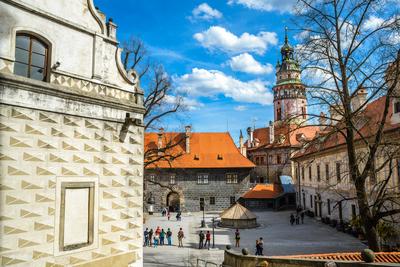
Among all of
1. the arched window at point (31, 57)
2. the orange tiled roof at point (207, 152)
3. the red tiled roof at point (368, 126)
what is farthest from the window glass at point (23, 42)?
the orange tiled roof at point (207, 152)

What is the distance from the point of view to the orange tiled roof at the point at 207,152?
39594mm

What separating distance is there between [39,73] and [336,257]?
388 inches

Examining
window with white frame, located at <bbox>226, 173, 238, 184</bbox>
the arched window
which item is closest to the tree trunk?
the arched window

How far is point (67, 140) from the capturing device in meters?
8.04

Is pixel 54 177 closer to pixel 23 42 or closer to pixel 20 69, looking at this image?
pixel 20 69

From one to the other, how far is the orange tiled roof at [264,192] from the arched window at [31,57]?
1327 inches

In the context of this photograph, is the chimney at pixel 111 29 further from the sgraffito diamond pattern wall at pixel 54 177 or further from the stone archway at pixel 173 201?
the stone archway at pixel 173 201

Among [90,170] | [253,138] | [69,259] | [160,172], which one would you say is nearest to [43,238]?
[69,259]

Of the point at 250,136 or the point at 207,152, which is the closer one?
the point at 207,152

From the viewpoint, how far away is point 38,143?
7508mm

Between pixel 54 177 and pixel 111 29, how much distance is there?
451 cm

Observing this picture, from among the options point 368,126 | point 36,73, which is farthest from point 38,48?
point 368,126

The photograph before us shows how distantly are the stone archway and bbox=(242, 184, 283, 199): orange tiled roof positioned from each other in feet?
24.7

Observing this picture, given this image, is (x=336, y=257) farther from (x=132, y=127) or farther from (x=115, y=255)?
(x=132, y=127)
